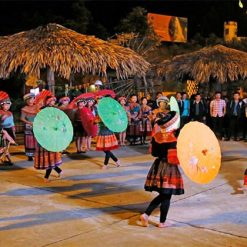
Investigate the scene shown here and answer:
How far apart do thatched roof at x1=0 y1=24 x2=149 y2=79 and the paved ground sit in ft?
8.50

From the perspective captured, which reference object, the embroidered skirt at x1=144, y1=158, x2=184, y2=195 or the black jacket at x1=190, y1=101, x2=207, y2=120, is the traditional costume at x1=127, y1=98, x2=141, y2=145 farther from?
the embroidered skirt at x1=144, y1=158, x2=184, y2=195

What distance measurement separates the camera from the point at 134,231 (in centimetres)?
523

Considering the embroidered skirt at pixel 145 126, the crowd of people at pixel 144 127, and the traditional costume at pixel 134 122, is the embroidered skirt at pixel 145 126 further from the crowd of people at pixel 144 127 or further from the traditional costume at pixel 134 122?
the traditional costume at pixel 134 122

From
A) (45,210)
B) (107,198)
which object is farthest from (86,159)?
(45,210)

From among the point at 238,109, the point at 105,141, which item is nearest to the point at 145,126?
the point at 238,109

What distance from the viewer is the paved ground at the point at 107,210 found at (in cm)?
500

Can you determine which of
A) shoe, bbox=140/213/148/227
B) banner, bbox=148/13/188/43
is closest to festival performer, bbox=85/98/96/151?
shoe, bbox=140/213/148/227

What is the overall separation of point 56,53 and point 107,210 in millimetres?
5177

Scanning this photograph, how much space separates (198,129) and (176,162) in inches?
17.9

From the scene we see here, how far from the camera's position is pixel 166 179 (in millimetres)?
5223

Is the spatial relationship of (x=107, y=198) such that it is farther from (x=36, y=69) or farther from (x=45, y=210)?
(x=36, y=69)

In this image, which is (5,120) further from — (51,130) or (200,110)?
(200,110)

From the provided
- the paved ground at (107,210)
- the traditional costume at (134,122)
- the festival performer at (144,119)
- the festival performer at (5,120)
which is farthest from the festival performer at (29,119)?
the festival performer at (144,119)

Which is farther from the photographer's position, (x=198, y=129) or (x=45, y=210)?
(x=45, y=210)
